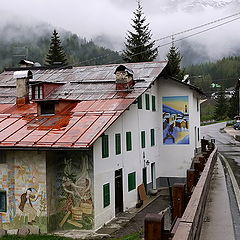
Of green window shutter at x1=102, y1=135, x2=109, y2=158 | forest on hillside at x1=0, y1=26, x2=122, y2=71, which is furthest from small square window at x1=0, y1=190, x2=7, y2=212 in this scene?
forest on hillside at x1=0, y1=26, x2=122, y2=71

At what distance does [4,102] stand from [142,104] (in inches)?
381

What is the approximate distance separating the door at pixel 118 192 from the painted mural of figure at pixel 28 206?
17.5ft

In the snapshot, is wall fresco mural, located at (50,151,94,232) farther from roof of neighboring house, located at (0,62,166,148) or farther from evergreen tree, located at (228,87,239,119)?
evergreen tree, located at (228,87,239,119)

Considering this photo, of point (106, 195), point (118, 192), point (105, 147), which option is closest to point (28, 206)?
point (106, 195)

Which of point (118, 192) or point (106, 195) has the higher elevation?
point (106, 195)

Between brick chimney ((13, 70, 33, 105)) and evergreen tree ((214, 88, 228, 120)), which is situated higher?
evergreen tree ((214, 88, 228, 120))

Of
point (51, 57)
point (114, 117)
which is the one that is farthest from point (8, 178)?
point (51, 57)

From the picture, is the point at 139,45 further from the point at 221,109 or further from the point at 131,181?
the point at 221,109

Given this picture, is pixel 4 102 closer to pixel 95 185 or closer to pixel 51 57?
pixel 95 185

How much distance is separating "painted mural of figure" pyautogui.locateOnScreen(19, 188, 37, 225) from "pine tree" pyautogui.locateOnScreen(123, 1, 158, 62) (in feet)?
106

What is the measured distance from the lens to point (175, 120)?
31.0 meters

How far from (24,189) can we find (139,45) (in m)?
34.7

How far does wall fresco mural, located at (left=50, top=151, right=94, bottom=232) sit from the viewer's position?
1888cm

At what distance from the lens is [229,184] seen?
1717cm
